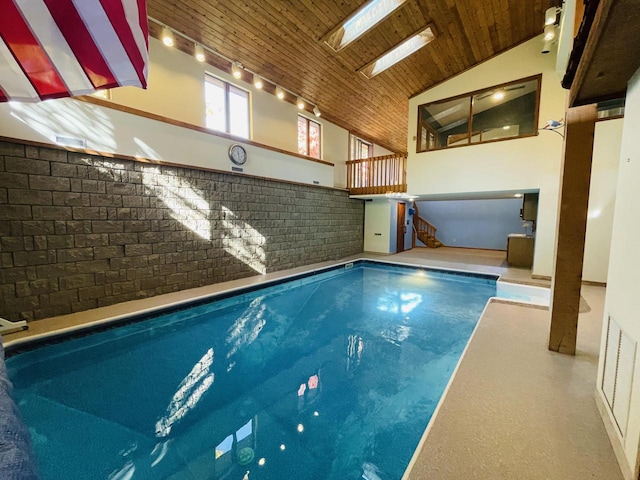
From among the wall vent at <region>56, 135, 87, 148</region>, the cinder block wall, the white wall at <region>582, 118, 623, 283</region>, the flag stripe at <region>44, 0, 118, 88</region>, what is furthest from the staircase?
the flag stripe at <region>44, 0, 118, 88</region>

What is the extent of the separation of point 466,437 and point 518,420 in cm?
43

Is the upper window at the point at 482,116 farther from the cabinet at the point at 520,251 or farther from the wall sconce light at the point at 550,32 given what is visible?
the cabinet at the point at 520,251

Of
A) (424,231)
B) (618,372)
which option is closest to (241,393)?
(618,372)

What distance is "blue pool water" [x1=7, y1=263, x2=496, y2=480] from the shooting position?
67.3 inches

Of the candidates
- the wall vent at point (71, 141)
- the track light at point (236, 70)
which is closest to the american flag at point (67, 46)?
the wall vent at point (71, 141)

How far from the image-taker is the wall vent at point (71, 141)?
3.47m

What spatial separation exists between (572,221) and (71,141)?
5891mm

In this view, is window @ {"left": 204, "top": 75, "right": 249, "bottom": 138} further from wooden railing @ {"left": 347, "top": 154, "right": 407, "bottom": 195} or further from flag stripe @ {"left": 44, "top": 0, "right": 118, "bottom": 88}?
wooden railing @ {"left": 347, "top": 154, "right": 407, "bottom": 195}

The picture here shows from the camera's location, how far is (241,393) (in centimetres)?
241

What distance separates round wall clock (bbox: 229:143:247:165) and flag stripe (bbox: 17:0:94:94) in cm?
355

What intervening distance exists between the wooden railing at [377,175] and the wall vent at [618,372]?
238 inches

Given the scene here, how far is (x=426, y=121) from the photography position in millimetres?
6930

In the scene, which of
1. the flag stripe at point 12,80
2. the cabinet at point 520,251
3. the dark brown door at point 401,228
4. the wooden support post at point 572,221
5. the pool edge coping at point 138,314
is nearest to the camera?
the flag stripe at point 12,80

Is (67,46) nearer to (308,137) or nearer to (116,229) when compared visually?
(116,229)
